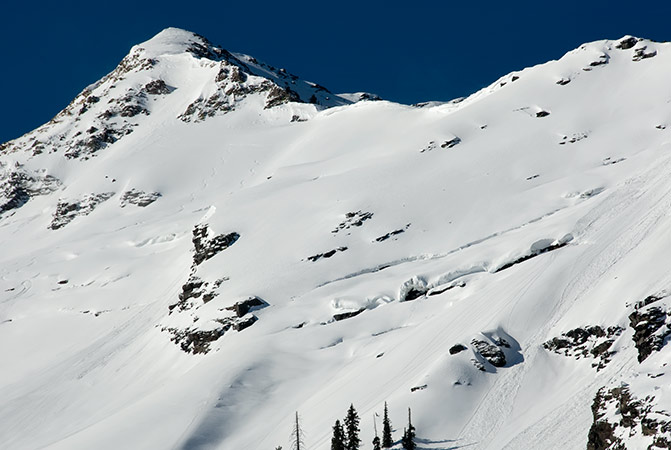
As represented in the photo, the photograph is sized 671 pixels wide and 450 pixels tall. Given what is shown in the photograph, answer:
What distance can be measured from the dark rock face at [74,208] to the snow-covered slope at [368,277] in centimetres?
55

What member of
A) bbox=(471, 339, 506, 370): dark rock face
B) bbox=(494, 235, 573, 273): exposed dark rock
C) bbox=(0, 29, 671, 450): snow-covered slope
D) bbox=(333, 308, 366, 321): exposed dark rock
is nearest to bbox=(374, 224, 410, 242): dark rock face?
bbox=(0, 29, 671, 450): snow-covered slope

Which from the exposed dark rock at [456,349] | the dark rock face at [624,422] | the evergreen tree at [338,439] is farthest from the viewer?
the exposed dark rock at [456,349]

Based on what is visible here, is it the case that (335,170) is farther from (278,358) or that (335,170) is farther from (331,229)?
(278,358)

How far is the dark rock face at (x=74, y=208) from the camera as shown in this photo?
127 m

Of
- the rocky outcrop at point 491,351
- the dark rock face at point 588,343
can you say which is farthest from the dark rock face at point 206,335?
the dark rock face at point 588,343

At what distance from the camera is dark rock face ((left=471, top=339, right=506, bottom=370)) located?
52250mm

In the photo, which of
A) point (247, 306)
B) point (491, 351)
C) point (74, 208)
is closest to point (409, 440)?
point (491, 351)

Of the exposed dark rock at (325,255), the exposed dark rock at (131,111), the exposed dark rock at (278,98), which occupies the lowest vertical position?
the exposed dark rock at (325,255)

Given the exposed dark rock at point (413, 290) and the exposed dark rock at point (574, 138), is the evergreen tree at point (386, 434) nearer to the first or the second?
the exposed dark rock at point (413, 290)

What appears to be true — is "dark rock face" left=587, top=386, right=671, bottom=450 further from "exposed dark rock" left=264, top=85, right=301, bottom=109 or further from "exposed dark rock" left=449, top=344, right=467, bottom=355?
"exposed dark rock" left=264, top=85, right=301, bottom=109

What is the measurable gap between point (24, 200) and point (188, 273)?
69.8m

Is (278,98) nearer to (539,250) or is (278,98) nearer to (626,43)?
(626,43)

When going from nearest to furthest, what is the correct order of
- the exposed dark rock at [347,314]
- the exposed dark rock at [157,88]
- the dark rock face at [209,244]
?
the exposed dark rock at [347,314] → the dark rock face at [209,244] → the exposed dark rock at [157,88]

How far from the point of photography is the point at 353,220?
8500 centimetres
